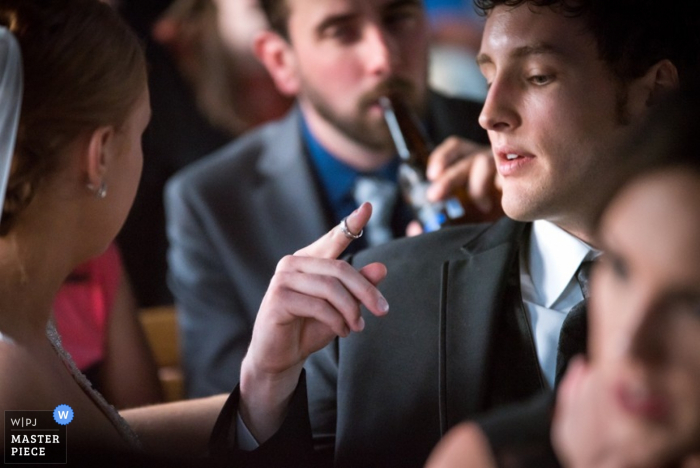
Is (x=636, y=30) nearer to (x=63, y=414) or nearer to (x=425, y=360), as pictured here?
(x=425, y=360)

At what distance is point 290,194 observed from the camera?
224cm

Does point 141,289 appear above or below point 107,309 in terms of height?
below

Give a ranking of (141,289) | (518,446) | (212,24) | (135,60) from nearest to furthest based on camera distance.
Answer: (518,446), (135,60), (141,289), (212,24)

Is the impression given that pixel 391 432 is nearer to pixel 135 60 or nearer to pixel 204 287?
pixel 135 60

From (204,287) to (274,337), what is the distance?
1105 mm

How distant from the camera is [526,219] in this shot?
117cm

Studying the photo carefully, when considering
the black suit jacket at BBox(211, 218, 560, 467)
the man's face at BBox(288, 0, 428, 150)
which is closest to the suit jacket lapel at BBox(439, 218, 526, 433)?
the black suit jacket at BBox(211, 218, 560, 467)

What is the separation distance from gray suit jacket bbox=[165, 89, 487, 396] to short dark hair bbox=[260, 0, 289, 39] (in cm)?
22

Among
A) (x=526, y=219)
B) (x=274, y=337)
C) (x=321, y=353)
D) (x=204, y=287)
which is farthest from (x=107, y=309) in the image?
(x=526, y=219)

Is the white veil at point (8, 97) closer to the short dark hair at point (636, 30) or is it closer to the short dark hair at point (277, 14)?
the short dark hair at point (636, 30)

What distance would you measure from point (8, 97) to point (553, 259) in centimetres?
75

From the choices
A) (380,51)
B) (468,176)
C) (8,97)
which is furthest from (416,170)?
(8,97)

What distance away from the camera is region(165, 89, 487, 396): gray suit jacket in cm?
215

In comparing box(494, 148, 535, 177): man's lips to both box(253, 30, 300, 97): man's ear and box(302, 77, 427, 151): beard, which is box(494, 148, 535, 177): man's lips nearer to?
box(302, 77, 427, 151): beard
